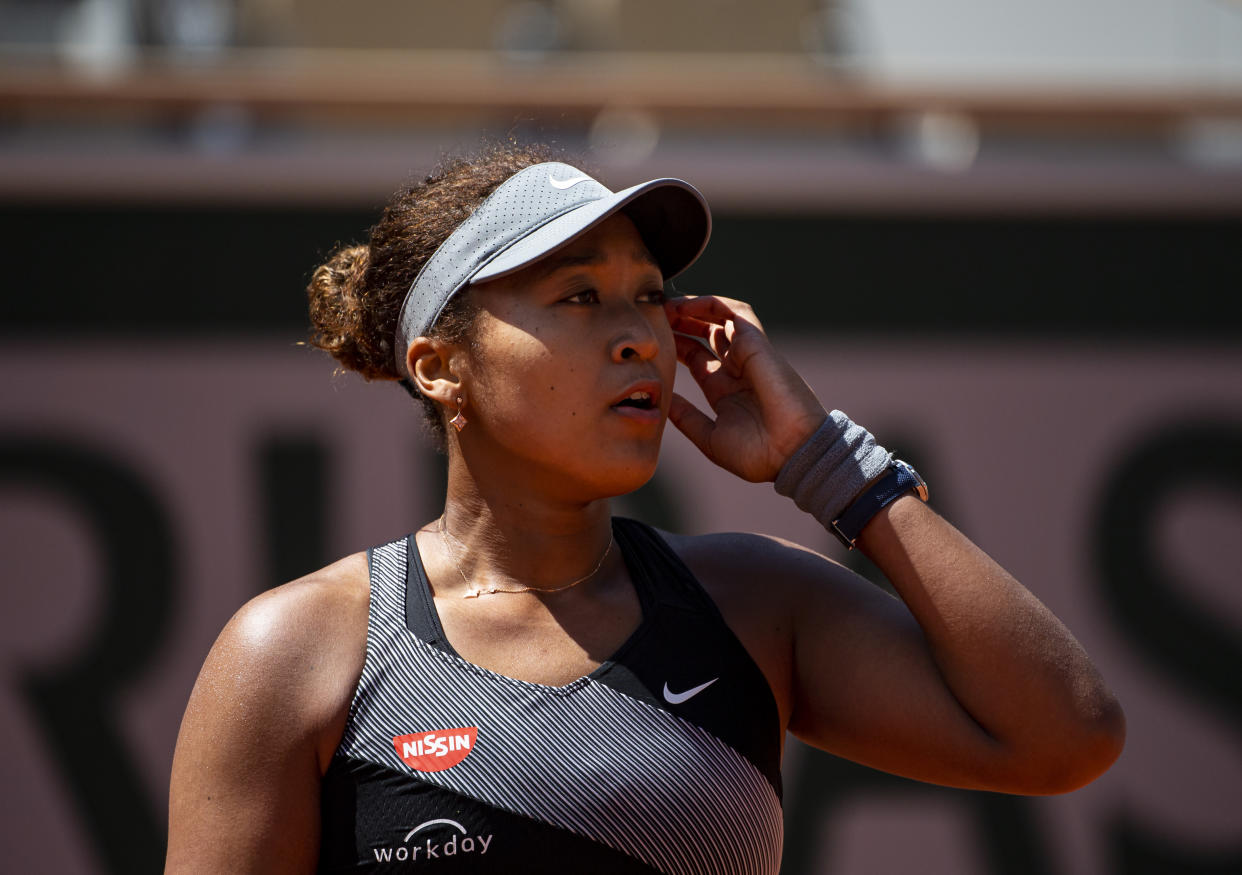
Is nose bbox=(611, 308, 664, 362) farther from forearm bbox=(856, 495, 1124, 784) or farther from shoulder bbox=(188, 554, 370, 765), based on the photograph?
shoulder bbox=(188, 554, 370, 765)

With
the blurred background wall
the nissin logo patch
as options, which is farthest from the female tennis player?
the blurred background wall

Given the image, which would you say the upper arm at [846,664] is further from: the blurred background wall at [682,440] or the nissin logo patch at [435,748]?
the blurred background wall at [682,440]

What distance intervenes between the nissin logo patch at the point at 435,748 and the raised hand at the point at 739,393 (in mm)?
575

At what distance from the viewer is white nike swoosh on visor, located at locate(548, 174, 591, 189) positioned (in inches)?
76.2

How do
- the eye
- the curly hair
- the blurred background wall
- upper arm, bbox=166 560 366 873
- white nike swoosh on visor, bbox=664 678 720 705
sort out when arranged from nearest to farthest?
upper arm, bbox=166 560 366 873 < white nike swoosh on visor, bbox=664 678 720 705 < the eye < the curly hair < the blurred background wall

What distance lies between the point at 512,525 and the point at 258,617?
407 millimetres

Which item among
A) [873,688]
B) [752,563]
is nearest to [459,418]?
[752,563]

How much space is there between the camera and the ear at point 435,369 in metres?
1.95

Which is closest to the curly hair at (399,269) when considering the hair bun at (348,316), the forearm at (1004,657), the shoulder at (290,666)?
the hair bun at (348,316)

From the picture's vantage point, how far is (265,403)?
4.14 metres

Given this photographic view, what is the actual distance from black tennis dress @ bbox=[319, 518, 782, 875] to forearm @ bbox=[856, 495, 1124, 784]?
28 cm

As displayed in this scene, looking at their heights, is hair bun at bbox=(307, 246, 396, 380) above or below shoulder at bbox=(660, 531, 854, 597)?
above

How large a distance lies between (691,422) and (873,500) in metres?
0.36

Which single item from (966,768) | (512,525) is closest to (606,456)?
(512,525)
